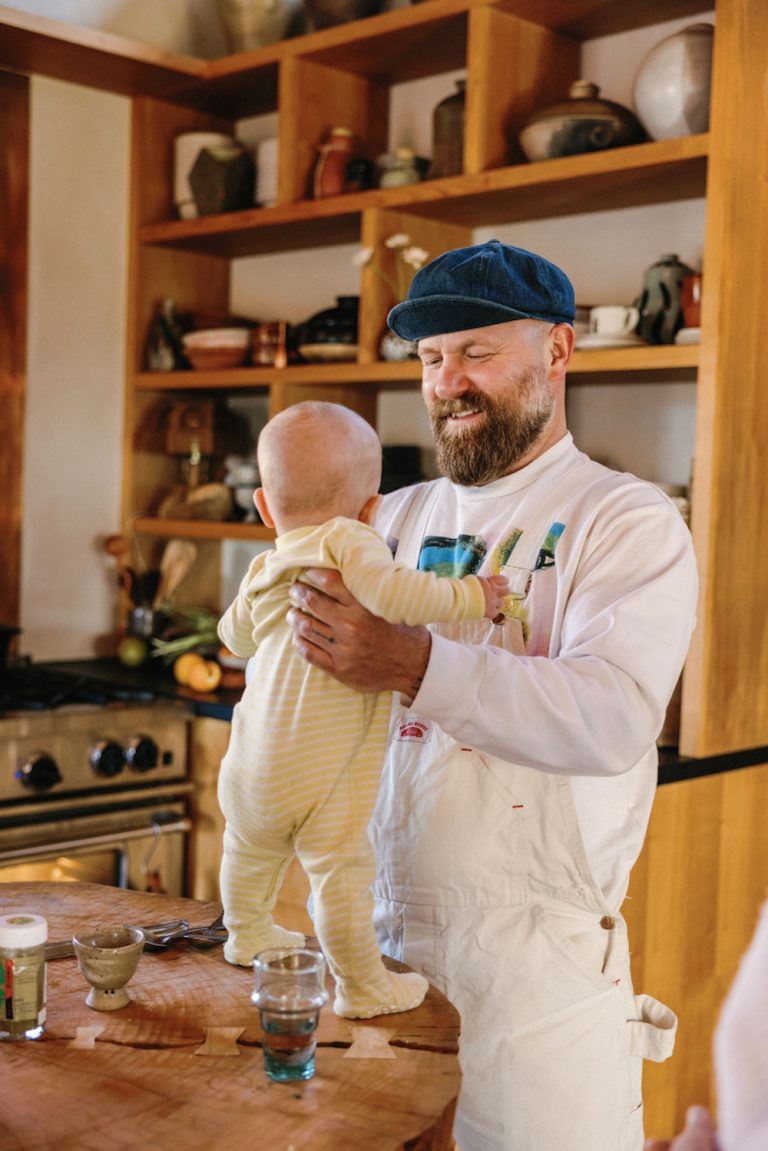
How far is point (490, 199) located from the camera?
123 inches

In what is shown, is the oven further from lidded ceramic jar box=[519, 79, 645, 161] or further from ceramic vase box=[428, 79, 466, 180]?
lidded ceramic jar box=[519, 79, 645, 161]

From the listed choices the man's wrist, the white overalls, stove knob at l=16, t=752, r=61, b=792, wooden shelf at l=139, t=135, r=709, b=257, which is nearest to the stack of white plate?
wooden shelf at l=139, t=135, r=709, b=257

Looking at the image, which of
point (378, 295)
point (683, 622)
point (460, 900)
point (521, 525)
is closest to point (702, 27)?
point (378, 295)

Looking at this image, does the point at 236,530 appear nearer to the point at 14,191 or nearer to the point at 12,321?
the point at 12,321

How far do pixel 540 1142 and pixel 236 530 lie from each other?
85.9 inches

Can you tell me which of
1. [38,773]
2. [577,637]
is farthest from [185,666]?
[577,637]

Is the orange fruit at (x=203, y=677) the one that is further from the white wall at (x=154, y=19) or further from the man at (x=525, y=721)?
the white wall at (x=154, y=19)

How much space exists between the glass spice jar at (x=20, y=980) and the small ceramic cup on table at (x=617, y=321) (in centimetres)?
186

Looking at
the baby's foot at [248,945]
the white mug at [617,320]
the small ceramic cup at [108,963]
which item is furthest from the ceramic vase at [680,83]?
the small ceramic cup at [108,963]

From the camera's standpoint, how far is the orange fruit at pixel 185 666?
138 inches

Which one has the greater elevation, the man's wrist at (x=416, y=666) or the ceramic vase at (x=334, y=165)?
the ceramic vase at (x=334, y=165)

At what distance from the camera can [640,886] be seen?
258 cm

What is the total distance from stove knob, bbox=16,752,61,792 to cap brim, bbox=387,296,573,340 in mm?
1580

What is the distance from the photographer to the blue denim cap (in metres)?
1.86
